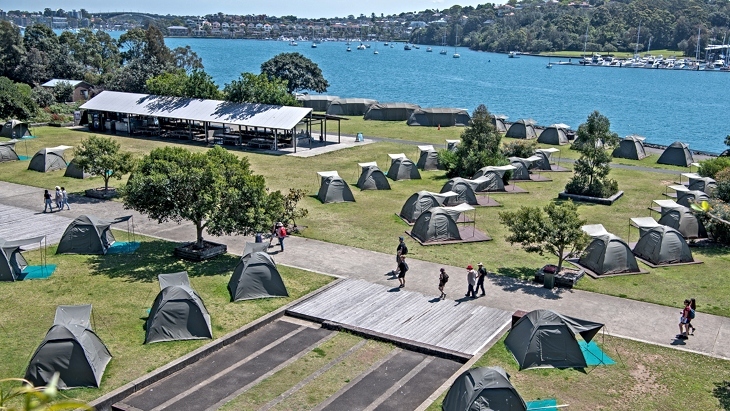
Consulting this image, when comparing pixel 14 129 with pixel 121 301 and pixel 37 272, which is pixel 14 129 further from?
pixel 121 301

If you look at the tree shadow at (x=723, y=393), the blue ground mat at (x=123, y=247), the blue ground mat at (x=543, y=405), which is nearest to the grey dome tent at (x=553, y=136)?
the blue ground mat at (x=123, y=247)

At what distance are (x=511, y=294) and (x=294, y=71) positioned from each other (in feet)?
211

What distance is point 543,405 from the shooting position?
55.4ft

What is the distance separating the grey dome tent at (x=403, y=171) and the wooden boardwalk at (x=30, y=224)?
63.0ft

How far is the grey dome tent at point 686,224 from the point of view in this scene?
32.0 meters

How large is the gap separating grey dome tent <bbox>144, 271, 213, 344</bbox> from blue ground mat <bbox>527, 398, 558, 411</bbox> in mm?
9436

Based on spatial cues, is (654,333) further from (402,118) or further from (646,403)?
(402,118)

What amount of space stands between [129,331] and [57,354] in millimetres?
3402

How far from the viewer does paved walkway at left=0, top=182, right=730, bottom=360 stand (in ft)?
70.8

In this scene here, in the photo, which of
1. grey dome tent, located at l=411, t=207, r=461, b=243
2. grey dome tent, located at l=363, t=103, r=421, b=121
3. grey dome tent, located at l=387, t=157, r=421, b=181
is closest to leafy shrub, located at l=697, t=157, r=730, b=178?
grey dome tent, located at l=387, t=157, r=421, b=181

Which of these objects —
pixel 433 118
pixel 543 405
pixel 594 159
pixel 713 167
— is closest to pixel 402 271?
pixel 543 405

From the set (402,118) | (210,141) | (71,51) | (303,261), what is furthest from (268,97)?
(71,51)

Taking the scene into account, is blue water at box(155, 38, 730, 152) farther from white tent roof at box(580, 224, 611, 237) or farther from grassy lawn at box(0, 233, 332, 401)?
grassy lawn at box(0, 233, 332, 401)

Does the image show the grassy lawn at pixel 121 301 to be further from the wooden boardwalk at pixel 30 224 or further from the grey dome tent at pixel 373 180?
the grey dome tent at pixel 373 180
